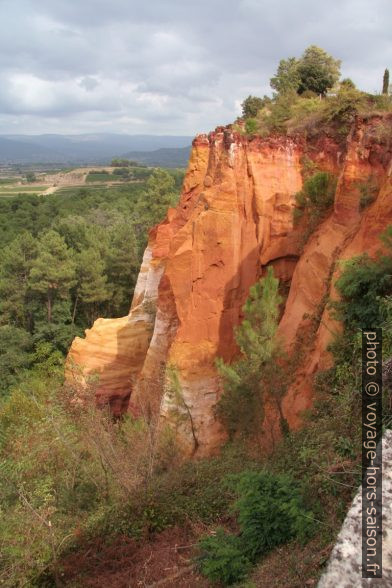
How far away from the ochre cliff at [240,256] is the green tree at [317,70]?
7.55 m

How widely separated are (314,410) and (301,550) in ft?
11.7

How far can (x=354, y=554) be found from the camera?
10.3 ft

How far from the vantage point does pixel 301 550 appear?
20.2ft

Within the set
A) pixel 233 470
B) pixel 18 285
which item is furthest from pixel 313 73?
pixel 18 285

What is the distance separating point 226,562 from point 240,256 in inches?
368

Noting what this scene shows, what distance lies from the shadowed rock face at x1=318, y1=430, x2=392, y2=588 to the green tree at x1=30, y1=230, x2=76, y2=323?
28.9 metres

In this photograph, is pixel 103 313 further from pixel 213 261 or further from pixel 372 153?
pixel 372 153

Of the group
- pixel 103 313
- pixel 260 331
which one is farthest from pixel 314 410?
pixel 103 313

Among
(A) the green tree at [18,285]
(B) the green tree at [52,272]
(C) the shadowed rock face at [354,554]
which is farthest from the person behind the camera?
(A) the green tree at [18,285]

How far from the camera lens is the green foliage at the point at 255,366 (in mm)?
11039

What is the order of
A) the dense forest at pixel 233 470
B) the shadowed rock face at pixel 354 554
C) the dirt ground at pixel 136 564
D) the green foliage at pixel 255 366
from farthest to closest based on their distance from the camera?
the green foliage at pixel 255 366 → the dirt ground at pixel 136 564 → the dense forest at pixel 233 470 → the shadowed rock face at pixel 354 554

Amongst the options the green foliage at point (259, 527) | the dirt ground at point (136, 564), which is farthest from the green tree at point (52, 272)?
the green foliage at point (259, 527)

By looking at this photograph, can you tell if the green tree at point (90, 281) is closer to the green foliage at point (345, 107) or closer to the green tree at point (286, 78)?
the green tree at point (286, 78)

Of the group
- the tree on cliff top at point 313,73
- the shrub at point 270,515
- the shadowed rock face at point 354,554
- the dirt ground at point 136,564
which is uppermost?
the tree on cliff top at point 313,73
